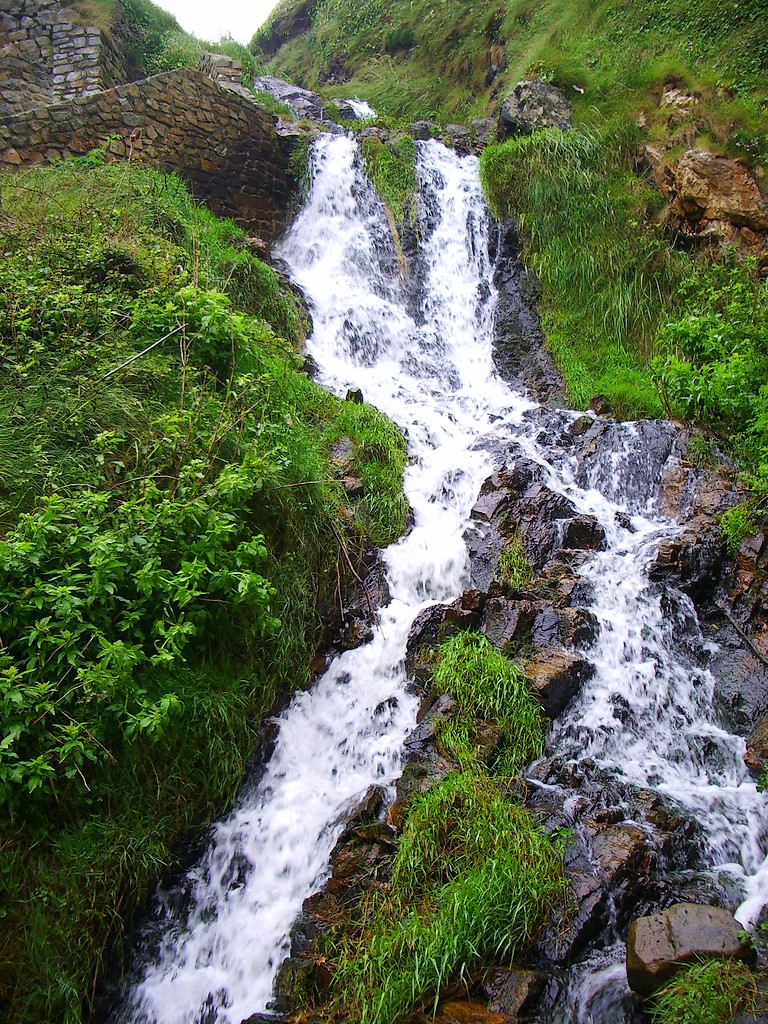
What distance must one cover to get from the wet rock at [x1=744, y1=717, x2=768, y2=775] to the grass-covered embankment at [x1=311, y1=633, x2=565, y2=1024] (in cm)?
131

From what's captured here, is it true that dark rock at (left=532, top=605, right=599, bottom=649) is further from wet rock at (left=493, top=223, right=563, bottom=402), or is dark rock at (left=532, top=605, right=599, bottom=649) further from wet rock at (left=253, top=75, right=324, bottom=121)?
wet rock at (left=253, top=75, right=324, bottom=121)

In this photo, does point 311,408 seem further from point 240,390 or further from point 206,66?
point 206,66

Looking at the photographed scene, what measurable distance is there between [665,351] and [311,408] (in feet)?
15.3

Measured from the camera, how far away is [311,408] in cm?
689

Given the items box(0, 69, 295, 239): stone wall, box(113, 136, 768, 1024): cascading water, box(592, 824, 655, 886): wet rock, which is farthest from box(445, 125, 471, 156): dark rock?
box(592, 824, 655, 886): wet rock

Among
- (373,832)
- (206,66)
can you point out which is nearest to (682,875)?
(373,832)

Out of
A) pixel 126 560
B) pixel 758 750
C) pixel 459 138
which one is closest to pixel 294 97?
pixel 459 138

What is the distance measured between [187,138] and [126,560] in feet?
27.4

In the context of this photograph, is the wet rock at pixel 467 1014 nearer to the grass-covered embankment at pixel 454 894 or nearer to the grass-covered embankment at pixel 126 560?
the grass-covered embankment at pixel 454 894

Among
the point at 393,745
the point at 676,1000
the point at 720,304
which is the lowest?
the point at 393,745

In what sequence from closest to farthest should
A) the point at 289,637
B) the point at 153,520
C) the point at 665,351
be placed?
1. the point at 153,520
2. the point at 289,637
3. the point at 665,351

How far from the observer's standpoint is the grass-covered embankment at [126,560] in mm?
3301

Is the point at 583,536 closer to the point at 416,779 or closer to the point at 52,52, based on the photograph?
the point at 416,779

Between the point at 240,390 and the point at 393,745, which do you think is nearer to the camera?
the point at 393,745
